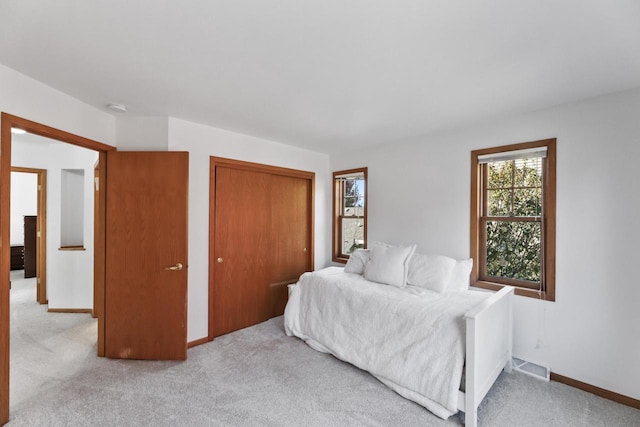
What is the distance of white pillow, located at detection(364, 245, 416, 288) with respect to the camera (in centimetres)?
287

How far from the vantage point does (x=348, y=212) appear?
435 cm

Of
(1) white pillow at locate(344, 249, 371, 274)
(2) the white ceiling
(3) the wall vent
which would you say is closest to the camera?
(2) the white ceiling

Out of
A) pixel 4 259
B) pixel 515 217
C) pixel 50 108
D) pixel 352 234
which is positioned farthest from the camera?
pixel 352 234

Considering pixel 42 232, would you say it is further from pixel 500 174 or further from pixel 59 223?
pixel 500 174

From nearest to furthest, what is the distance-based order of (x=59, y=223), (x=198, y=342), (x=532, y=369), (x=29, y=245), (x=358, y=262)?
(x=532, y=369) < (x=198, y=342) < (x=358, y=262) < (x=59, y=223) < (x=29, y=245)

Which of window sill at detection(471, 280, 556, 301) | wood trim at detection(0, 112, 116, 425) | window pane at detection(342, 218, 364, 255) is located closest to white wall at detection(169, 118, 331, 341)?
wood trim at detection(0, 112, 116, 425)

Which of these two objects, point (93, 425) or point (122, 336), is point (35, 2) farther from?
point (122, 336)

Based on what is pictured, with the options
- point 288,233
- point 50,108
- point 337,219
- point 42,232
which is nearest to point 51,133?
point 50,108

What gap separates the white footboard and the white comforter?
0.08m

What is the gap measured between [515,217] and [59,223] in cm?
574

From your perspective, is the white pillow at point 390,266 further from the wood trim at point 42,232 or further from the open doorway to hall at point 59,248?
the wood trim at point 42,232

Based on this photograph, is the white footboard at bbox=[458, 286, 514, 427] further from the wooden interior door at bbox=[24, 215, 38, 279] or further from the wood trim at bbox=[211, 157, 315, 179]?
the wooden interior door at bbox=[24, 215, 38, 279]

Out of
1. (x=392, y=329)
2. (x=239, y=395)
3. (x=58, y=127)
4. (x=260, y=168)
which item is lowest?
(x=239, y=395)

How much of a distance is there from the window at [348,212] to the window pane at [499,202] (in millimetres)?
1536
